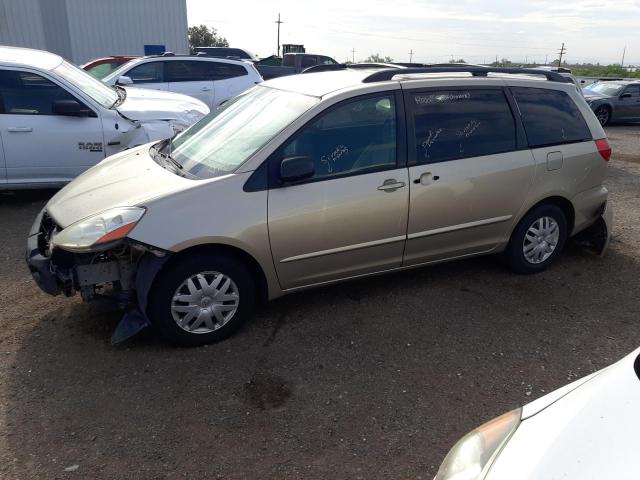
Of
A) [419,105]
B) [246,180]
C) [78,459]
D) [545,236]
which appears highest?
[419,105]

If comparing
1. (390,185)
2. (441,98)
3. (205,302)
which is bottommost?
(205,302)

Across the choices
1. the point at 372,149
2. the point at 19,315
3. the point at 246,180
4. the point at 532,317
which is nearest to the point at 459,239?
the point at 532,317

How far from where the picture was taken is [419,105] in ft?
13.0

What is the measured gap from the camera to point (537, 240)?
4594mm

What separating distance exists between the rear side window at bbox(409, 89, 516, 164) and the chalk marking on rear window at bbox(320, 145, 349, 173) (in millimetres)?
592

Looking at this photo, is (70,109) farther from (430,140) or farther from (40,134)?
(430,140)

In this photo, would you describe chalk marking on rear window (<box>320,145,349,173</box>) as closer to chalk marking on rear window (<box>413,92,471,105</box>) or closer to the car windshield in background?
chalk marking on rear window (<box>413,92,471,105</box>)

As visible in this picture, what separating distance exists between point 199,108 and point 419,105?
14.4ft

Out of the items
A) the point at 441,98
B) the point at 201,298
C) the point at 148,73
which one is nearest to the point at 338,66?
the point at 441,98

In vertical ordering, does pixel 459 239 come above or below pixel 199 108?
below

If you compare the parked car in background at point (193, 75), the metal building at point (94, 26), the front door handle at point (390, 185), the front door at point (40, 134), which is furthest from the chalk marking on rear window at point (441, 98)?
the metal building at point (94, 26)

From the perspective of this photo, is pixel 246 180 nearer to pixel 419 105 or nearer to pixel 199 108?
pixel 419 105

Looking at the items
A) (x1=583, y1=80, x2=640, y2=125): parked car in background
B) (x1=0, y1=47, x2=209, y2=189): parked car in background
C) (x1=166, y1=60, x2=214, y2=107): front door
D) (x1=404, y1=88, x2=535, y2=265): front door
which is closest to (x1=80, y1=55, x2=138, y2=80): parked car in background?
(x1=166, y1=60, x2=214, y2=107): front door

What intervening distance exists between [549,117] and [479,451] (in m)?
3.52
